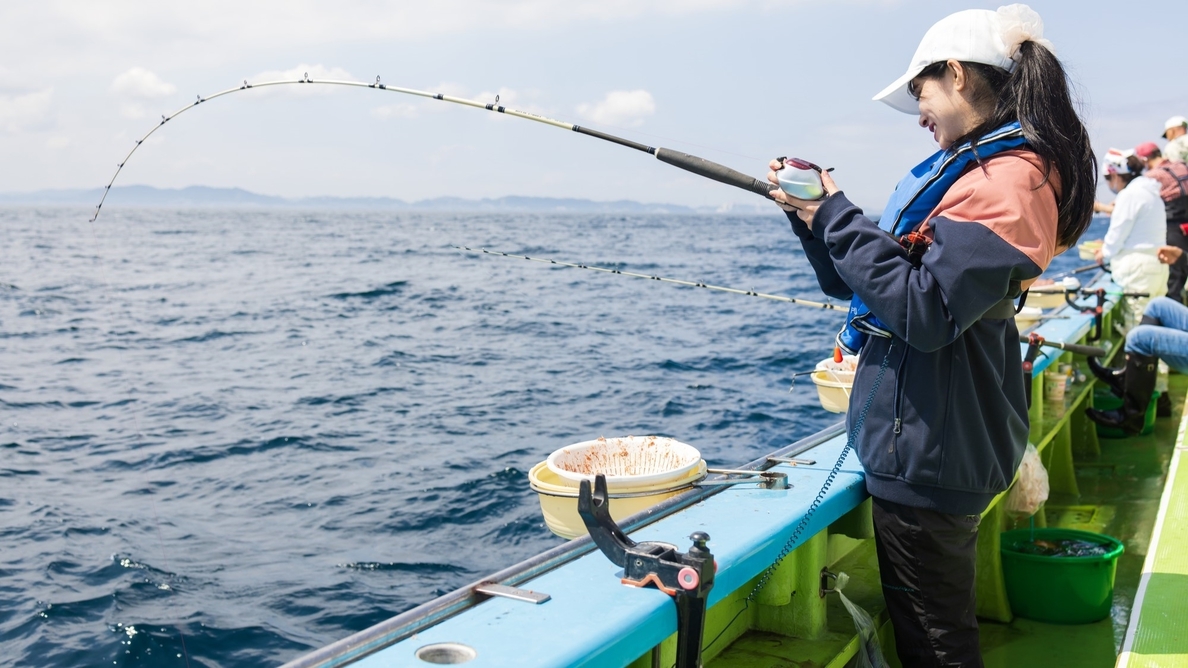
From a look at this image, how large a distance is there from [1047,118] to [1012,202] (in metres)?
0.22

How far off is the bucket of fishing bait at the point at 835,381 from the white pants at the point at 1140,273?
4.16 meters

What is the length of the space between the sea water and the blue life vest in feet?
12.1

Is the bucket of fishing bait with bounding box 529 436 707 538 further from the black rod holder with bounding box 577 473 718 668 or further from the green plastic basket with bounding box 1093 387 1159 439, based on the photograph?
the green plastic basket with bounding box 1093 387 1159 439

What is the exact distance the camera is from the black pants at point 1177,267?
7.53 metres

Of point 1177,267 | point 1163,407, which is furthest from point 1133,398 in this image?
point 1177,267

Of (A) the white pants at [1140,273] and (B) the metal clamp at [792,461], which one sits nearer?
(B) the metal clamp at [792,461]

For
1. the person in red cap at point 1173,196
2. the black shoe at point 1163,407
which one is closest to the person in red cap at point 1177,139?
the person in red cap at point 1173,196

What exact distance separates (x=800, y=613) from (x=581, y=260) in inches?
1215

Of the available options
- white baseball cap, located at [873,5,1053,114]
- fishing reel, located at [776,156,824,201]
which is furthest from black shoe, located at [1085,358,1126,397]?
fishing reel, located at [776,156,824,201]

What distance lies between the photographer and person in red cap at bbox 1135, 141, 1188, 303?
736 cm

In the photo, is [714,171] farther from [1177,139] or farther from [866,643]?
[1177,139]

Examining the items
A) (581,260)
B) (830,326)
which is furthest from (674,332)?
(581,260)

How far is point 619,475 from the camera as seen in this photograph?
2.62m

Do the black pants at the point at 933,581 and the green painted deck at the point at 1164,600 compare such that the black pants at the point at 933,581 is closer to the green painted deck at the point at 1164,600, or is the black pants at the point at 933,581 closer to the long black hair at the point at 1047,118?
the green painted deck at the point at 1164,600
